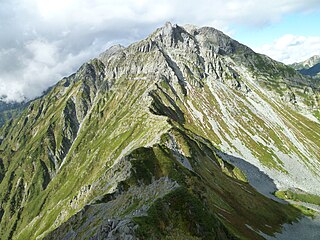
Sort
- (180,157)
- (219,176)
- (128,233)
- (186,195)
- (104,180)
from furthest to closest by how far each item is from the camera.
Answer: (219,176) < (180,157) < (104,180) < (186,195) < (128,233)

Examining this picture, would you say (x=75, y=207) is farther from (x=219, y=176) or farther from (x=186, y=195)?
A: (x=186, y=195)

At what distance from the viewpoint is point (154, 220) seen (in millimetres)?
45312

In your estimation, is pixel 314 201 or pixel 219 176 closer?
pixel 219 176

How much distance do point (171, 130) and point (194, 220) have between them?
109498 mm

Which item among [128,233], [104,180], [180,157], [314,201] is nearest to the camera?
[128,233]

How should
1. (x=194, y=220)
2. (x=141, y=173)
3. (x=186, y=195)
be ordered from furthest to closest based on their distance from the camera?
1. (x=141, y=173)
2. (x=186, y=195)
3. (x=194, y=220)

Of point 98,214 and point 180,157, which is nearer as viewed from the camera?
point 98,214

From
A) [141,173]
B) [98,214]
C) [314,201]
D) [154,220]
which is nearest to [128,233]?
[154,220]

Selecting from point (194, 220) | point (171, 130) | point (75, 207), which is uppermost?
point (171, 130)

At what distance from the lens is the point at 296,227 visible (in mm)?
131000

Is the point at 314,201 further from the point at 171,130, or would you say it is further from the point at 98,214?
the point at 98,214

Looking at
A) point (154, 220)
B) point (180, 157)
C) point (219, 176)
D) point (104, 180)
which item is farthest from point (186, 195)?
point (219, 176)

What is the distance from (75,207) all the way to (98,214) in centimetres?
6370

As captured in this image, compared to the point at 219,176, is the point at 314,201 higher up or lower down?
lower down
